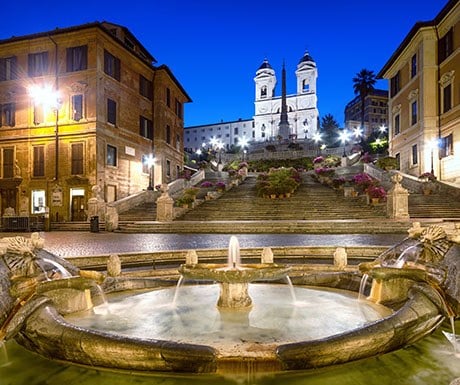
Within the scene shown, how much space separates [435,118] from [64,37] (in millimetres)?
30553

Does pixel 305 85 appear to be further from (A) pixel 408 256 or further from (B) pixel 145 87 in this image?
(A) pixel 408 256

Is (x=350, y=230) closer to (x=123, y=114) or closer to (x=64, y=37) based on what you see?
(x=123, y=114)

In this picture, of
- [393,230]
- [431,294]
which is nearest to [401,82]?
[393,230]

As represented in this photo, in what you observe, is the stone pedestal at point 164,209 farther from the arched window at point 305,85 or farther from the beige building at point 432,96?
the arched window at point 305,85

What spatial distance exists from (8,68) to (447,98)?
3560 cm

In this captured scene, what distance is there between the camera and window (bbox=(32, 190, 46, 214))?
29391 mm

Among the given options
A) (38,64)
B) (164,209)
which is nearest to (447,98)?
(164,209)

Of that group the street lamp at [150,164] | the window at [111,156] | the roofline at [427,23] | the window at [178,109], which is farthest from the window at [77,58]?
the roofline at [427,23]

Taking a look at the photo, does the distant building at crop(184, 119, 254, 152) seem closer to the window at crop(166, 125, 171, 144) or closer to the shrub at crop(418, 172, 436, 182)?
the window at crop(166, 125, 171, 144)

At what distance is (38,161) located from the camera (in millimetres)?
29719

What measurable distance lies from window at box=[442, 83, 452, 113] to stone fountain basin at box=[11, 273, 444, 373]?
3037 cm

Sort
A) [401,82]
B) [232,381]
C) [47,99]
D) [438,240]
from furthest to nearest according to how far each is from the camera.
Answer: [401,82], [47,99], [438,240], [232,381]

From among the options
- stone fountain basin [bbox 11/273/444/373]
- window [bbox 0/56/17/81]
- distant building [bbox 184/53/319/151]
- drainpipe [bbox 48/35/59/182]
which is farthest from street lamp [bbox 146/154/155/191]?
distant building [bbox 184/53/319/151]

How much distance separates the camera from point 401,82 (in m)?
37.0
